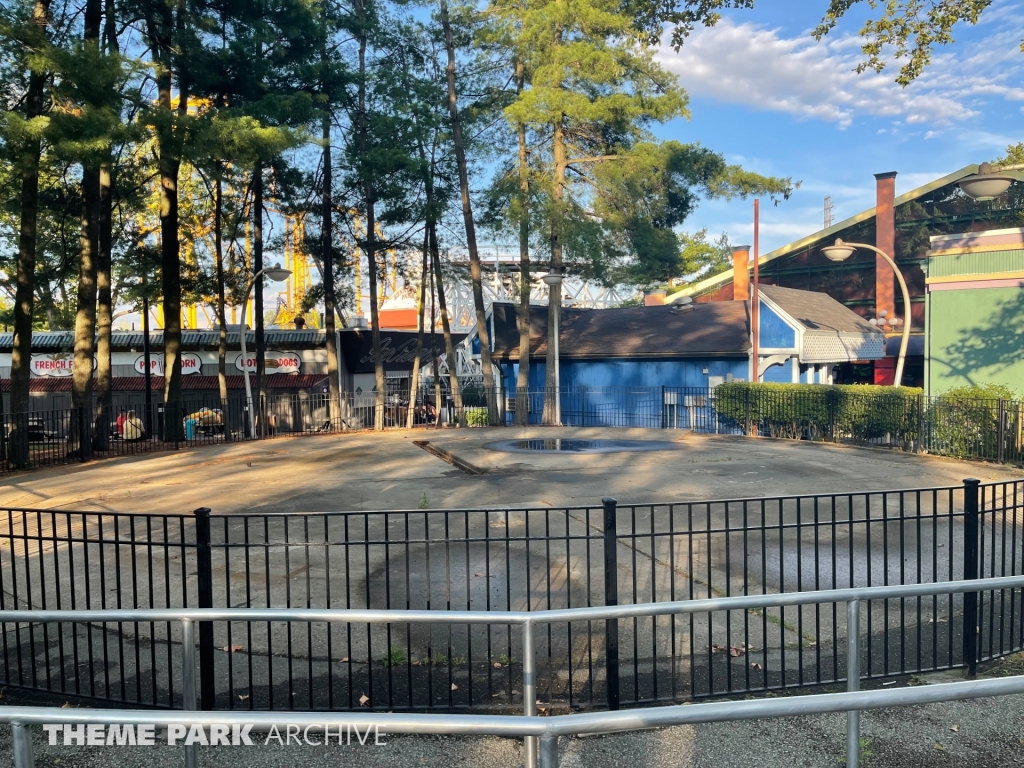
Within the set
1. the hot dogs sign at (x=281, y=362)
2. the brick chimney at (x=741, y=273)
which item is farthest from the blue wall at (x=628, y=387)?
the hot dogs sign at (x=281, y=362)

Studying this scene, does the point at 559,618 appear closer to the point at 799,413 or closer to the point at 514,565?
the point at 514,565

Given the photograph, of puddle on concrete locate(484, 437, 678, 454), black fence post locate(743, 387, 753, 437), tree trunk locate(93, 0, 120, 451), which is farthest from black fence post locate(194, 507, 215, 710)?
black fence post locate(743, 387, 753, 437)

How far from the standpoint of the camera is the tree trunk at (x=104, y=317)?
1897cm

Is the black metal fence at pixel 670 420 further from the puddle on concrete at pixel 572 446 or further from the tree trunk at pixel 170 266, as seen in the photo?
the puddle on concrete at pixel 572 446

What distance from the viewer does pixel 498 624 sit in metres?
5.30

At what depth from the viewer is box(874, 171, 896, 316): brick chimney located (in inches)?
1517

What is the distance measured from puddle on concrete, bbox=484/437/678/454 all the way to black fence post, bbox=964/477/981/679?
41.9 ft

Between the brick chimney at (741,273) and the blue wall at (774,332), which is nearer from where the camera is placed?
the blue wall at (774,332)

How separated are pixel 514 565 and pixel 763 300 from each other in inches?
865

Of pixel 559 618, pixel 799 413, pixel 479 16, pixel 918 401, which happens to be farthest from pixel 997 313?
pixel 479 16

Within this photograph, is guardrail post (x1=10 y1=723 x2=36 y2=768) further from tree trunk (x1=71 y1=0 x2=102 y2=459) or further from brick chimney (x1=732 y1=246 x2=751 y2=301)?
brick chimney (x1=732 y1=246 x2=751 y2=301)

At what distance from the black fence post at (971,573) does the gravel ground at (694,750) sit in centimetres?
59

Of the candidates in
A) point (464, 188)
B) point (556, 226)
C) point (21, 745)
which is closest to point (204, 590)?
point (21, 745)

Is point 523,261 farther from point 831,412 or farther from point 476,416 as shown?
point 831,412
